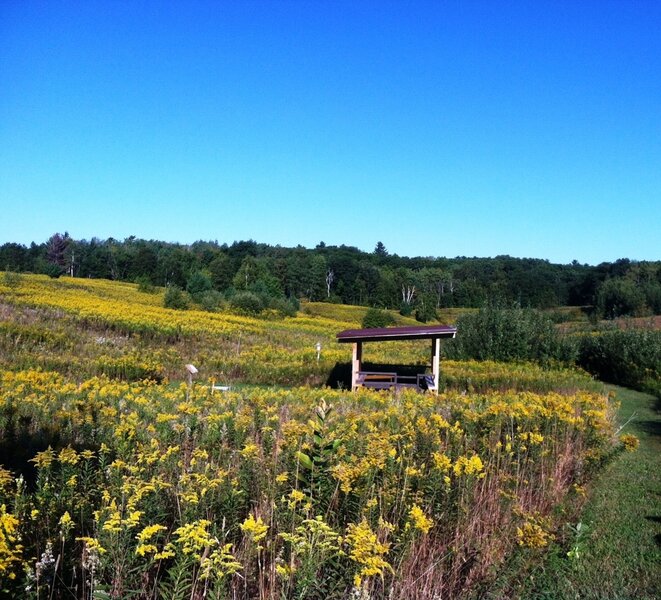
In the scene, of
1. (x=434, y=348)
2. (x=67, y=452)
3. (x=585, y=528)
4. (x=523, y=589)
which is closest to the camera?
(x=67, y=452)

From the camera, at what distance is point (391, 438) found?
5.13m

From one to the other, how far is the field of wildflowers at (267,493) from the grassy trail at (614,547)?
347 millimetres

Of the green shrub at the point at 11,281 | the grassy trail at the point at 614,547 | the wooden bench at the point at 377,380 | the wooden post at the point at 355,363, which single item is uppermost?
the green shrub at the point at 11,281

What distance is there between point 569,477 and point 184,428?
14.8 ft

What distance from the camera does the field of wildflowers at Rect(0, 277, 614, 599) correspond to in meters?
2.73

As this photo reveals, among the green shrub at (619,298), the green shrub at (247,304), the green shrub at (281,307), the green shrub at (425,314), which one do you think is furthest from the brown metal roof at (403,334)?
the green shrub at (425,314)

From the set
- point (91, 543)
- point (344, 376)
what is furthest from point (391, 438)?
point (344, 376)

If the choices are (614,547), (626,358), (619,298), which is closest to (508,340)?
(626,358)

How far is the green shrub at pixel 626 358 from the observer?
64.3 ft

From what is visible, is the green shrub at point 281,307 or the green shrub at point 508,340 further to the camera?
the green shrub at point 281,307

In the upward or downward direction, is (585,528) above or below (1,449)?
below

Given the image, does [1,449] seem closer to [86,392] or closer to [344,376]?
[86,392]

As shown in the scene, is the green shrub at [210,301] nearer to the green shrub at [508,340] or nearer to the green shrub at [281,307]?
the green shrub at [281,307]

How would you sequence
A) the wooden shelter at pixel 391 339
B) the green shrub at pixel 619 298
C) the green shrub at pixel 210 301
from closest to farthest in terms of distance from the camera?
the wooden shelter at pixel 391 339 → the green shrub at pixel 210 301 → the green shrub at pixel 619 298
